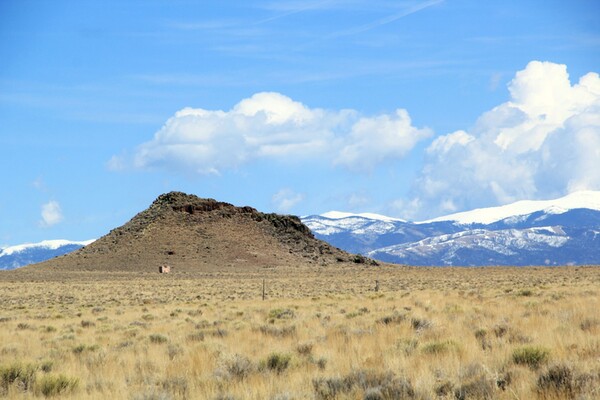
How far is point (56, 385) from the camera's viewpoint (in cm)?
1081

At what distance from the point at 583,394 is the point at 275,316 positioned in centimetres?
1622

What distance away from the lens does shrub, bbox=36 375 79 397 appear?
10.7 metres

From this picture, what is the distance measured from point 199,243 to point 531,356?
4264 inches

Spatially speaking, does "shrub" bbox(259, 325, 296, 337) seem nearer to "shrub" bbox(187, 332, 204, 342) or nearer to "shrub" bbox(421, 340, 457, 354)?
"shrub" bbox(187, 332, 204, 342)

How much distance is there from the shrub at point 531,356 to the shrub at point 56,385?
22.9ft

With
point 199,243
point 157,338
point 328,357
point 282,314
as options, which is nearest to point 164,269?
point 199,243

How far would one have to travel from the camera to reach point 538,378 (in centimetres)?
899

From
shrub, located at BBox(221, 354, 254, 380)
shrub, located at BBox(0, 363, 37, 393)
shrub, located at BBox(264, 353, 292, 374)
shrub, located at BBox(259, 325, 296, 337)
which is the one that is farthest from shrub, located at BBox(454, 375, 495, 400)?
shrub, located at BBox(259, 325, 296, 337)

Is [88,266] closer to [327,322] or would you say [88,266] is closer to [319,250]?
[319,250]

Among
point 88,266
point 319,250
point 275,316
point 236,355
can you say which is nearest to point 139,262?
point 88,266

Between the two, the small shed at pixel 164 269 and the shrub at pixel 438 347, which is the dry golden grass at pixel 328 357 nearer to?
the shrub at pixel 438 347

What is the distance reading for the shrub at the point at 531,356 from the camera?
10726 mm

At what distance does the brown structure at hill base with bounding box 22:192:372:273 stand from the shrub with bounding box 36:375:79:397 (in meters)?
89.4

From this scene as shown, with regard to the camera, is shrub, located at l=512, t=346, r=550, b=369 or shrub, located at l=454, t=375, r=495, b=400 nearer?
shrub, located at l=454, t=375, r=495, b=400
